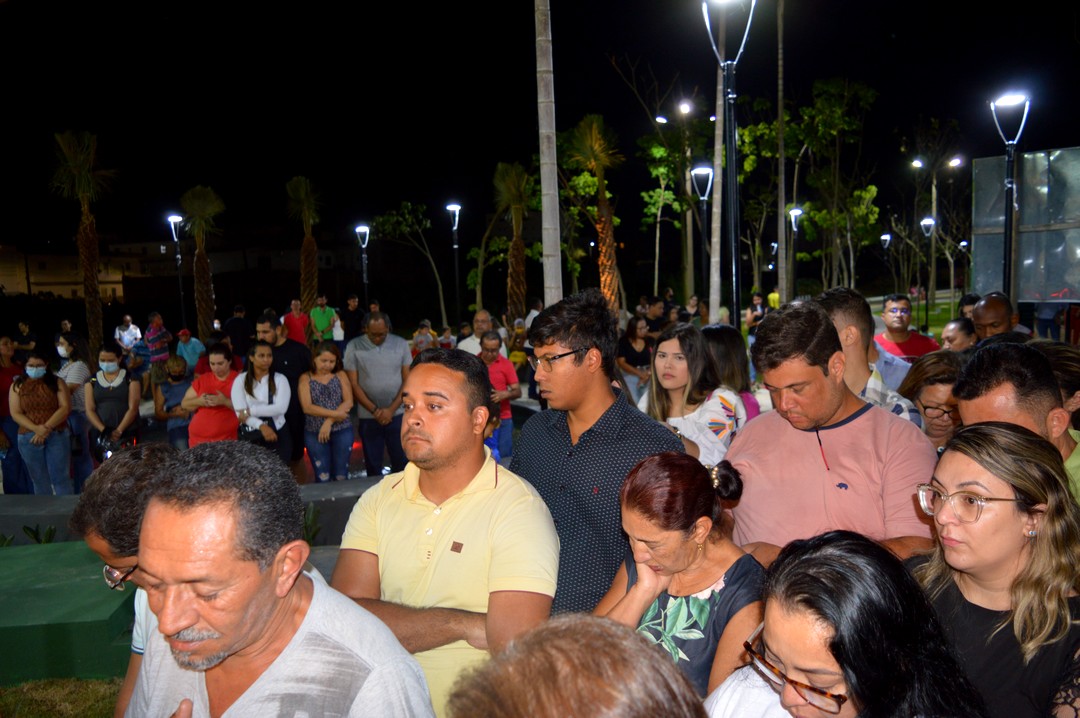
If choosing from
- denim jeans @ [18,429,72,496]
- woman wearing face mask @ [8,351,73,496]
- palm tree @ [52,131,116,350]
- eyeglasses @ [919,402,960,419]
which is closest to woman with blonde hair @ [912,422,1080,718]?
eyeglasses @ [919,402,960,419]

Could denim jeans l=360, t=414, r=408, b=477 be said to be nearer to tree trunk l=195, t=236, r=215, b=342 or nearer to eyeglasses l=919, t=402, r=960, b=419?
eyeglasses l=919, t=402, r=960, b=419

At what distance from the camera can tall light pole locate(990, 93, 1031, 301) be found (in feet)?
37.9

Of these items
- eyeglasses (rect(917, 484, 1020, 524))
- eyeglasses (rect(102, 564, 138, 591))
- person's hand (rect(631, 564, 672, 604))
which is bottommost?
person's hand (rect(631, 564, 672, 604))

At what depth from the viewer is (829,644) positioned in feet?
6.50

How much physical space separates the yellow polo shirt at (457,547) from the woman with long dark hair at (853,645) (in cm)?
91

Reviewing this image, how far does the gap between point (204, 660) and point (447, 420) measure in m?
1.31

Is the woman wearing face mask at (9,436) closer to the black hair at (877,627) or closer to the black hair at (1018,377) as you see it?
the black hair at (1018,377)

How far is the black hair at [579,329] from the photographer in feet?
12.5

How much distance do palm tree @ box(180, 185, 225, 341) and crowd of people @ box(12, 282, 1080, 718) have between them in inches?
1211

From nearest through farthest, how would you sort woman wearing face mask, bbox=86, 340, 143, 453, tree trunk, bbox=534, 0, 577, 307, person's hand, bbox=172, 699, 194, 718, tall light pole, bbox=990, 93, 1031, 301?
1. person's hand, bbox=172, 699, 194, 718
2. tree trunk, bbox=534, 0, 577, 307
3. woman wearing face mask, bbox=86, 340, 143, 453
4. tall light pole, bbox=990, 93, 1031, 301

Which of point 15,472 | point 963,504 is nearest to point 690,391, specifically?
point 963,504

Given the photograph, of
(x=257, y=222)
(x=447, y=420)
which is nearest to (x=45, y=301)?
(x=257, y=222)

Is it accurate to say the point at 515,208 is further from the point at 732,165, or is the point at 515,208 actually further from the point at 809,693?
the point at 809,693

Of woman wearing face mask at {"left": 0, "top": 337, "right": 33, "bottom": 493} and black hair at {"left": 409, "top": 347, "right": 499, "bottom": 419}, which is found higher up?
black hair at {"left": 409, "top": 347, "right": 499, "bottom": 419}
